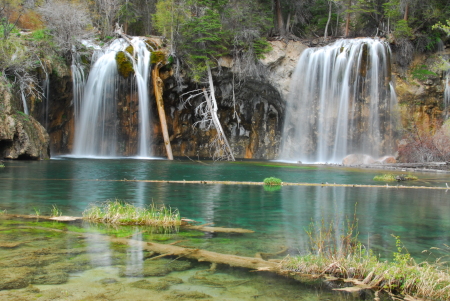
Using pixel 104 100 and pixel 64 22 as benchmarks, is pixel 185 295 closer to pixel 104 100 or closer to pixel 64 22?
pixel 104 100

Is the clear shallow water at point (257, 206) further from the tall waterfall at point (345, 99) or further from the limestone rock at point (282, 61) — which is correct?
the limestone rock at point (282, 61)

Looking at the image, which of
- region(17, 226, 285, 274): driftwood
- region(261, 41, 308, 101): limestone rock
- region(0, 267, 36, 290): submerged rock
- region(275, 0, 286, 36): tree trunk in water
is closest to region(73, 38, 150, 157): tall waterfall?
region(261, 41, 308, 101): limestone rock

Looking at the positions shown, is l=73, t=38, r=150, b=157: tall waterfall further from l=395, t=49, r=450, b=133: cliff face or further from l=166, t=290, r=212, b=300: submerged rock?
l=166, t=290, r=212, b=300: submerged rock

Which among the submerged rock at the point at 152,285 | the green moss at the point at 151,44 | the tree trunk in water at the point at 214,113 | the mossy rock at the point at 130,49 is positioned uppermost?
the green moss at the point at 151,44

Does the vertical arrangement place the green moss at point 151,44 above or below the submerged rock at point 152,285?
above

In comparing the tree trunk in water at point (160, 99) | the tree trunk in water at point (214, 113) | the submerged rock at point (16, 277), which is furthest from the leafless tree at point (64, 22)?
the submerged rock at point (16, 277)

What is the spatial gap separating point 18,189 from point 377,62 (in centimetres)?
2591

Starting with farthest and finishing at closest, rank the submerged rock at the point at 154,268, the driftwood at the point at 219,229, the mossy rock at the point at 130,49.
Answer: the mossy rock at the point at 130,49, the driftwood at the point at 219,229, the submerged rock at the point at 154,268

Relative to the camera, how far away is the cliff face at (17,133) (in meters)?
21.6

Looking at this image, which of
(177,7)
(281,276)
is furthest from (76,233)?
(177,7)

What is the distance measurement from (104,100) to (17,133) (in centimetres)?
925

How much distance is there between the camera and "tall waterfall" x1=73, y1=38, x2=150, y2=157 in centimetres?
3019

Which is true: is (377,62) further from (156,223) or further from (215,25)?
(156,223)

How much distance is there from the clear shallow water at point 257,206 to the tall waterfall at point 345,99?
47.0 ft
